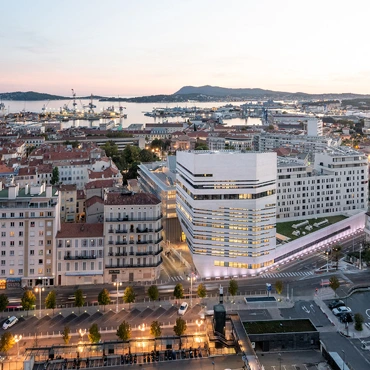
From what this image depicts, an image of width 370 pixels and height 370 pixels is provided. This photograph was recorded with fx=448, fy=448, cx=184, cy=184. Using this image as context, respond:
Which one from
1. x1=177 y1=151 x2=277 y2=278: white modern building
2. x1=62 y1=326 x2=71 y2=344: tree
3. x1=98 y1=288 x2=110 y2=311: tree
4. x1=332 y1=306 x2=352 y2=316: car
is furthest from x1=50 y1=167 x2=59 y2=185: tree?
x1=332 y1=306 x2=352 y2=316: car

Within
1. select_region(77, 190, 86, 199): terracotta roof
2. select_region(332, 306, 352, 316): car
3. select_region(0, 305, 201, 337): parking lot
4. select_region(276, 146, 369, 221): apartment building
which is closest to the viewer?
select_region(0, 305, 201, 337): parking lot

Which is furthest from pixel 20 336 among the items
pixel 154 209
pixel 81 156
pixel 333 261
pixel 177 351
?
pixel 81 156

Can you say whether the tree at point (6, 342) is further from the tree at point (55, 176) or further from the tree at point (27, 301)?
the tree at point (55, 176)

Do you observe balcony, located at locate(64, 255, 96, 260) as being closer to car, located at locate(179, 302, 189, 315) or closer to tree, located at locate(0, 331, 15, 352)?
car, located at locate(179, 302, 189, 315)

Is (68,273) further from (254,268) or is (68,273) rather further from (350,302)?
(350,302)

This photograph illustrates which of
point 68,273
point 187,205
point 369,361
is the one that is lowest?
point 369,361

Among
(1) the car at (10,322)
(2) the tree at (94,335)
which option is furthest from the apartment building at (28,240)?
(2) the tree at (94,335)
